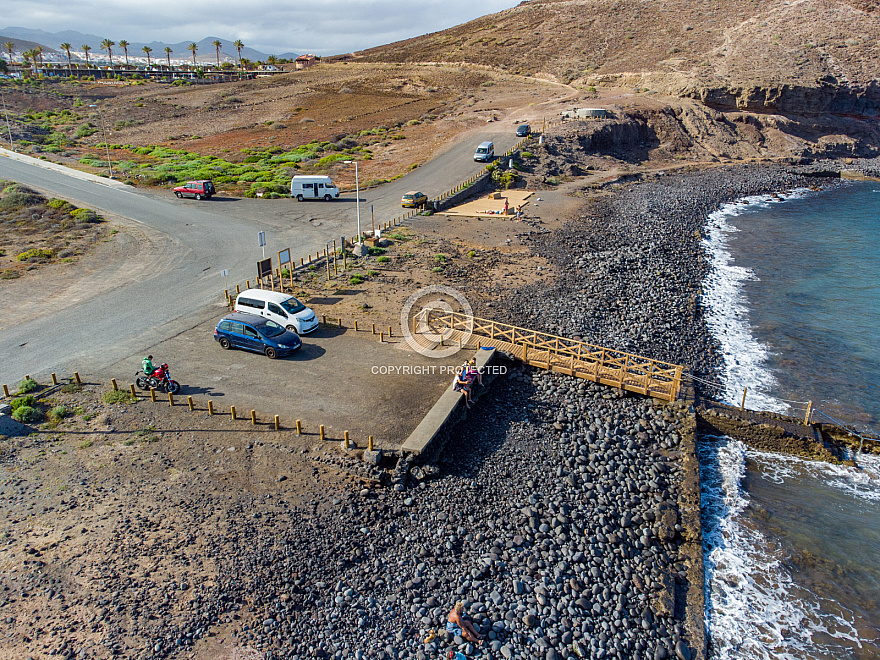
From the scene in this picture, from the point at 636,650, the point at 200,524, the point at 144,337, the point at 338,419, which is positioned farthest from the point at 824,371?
the point at 144,337

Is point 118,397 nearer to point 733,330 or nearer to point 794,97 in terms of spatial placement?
point 733,330

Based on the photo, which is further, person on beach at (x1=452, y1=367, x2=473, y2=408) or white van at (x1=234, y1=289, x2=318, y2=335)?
white van at (x1=234, y1=289, x2=318, y2=335)

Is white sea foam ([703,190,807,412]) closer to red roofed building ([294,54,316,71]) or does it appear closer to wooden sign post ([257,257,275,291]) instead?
wooden sign post ([257,257,275,291])

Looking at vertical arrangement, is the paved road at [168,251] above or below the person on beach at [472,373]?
above

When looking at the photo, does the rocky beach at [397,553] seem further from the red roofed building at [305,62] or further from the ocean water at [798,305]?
the red roofed building at [305,62]

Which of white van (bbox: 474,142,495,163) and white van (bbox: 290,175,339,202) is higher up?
white van (bbox: 474,142,495,163)

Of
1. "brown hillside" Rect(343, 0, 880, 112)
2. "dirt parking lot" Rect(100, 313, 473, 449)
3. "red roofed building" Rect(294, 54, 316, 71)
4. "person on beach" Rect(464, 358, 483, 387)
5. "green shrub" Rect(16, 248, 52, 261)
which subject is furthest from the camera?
"red roofed building" Rect(294, 54, 316, 71)

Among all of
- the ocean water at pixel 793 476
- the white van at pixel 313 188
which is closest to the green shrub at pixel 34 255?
the white van at pixel 313 188

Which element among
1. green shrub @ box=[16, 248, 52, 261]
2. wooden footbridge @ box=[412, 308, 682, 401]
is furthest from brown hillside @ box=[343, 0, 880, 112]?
green shrub @ box=[16, 248, 52, 261]
